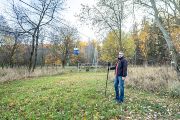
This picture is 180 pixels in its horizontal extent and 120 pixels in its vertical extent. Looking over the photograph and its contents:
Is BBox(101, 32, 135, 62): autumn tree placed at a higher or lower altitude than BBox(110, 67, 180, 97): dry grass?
higher

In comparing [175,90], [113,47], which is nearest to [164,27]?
[175,90]

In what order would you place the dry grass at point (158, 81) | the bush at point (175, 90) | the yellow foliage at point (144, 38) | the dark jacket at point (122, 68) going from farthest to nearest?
the yellow foliage at point (144, 38), the dry grass at point (158, 81), the bush at point (175, 90), the dark jacket at point (122, 68)

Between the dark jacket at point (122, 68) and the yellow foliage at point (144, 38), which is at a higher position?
the yellow foliage at point (144, 38)

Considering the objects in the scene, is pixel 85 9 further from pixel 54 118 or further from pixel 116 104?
pixel 54 118

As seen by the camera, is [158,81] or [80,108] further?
[158,81]

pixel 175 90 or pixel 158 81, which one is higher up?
pixel 158 81

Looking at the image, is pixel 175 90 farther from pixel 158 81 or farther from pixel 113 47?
pixel 113 47

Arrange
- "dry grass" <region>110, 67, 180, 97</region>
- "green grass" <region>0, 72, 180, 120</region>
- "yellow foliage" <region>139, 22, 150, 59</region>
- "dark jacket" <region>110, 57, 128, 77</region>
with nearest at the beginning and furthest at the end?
"green grass" <region>0, 72, 180, 120</region> → "dark jacket" <region>110, 57, 128, 77</region> → "dry grass" <region>110, 67, 180, 97</region> → "yellow foliage" <region>139, 22, 150, 59</region>

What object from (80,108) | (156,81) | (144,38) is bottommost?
(80,108)

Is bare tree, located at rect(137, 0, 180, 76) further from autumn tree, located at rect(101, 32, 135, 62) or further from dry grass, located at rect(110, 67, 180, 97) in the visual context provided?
Result: autumn tree, located at rect(101, 32, 135, 62)

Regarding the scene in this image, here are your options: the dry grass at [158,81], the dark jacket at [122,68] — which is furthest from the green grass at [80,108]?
the dry grass at [158,81]

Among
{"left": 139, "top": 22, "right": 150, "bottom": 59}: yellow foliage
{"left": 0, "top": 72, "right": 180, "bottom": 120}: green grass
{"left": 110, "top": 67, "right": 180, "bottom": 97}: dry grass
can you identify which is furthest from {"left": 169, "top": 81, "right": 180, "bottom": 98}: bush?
{"left": 139, "top": 22, "right": 150, "bottom": 59}: yellow foliage

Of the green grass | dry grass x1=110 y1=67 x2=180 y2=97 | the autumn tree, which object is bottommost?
the green grass

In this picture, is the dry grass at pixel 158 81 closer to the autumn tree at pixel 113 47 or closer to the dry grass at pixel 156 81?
the dry grass at pixel 156 81
